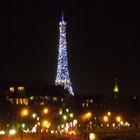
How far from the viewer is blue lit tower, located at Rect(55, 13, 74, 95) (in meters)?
167

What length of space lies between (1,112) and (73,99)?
2477 inches

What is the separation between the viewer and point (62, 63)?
17200cm

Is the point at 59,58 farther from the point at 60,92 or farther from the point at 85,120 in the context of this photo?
the point at 85,120

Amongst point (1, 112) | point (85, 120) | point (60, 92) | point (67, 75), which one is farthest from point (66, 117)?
point (67, 75)

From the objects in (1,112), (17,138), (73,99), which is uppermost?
(73,99)

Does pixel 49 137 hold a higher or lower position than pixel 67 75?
lower

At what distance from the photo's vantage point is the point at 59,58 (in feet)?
567

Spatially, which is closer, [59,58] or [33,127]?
[33,127]

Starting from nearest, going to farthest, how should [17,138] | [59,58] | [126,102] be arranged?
[17,138]
[126,102]
[59,58]

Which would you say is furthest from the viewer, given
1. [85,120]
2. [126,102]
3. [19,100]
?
[126,102]

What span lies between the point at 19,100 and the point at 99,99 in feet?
165

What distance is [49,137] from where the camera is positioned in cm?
7444

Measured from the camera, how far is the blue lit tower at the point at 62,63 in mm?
167000

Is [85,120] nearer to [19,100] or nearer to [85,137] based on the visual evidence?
[19,100]
